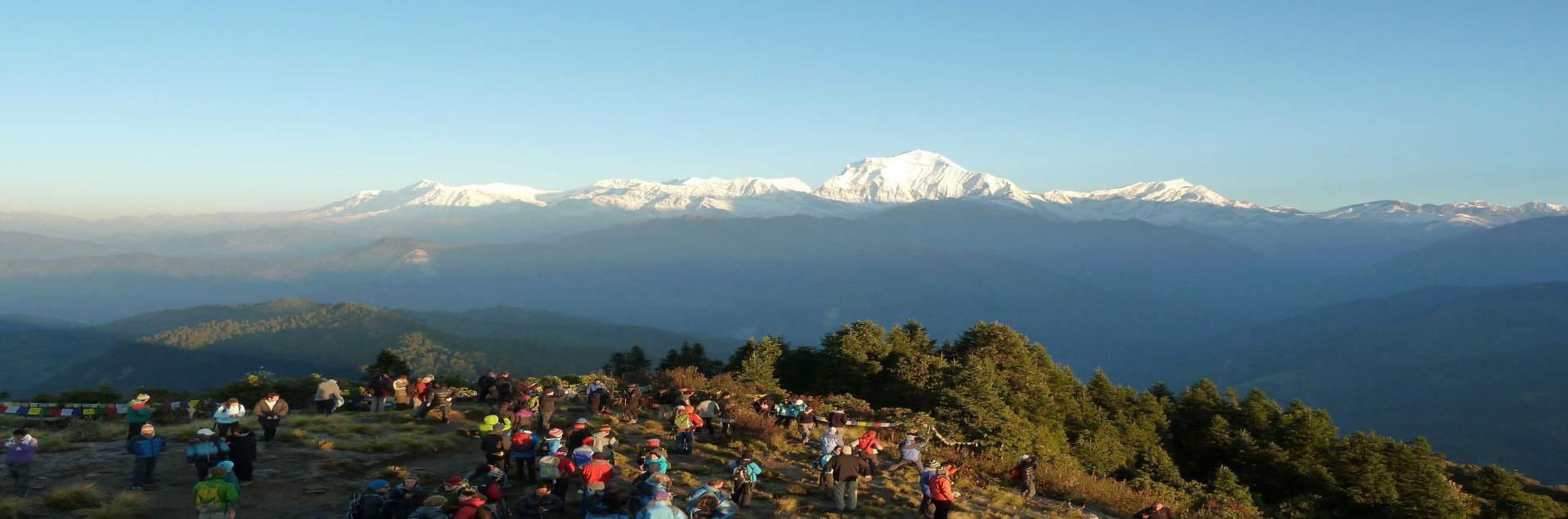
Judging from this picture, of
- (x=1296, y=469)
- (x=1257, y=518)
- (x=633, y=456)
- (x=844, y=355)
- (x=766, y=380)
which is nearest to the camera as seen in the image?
(x=633, y=456)

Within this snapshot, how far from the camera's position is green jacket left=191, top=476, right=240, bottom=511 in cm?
1258

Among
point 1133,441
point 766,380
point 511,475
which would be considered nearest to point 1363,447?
point 1133,441

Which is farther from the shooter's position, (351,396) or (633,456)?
(351,396)

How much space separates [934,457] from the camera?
2122 cm

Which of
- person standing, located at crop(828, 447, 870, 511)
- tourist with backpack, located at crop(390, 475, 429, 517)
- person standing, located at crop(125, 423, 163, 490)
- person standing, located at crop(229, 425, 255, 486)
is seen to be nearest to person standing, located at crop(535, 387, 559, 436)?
person standing, located at crop(229, 425, 255, 486)

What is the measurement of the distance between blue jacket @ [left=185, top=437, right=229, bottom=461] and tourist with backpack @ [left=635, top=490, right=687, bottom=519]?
1019 cm

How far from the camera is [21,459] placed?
15.0 meters

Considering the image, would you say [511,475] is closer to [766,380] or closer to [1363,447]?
[766,380]

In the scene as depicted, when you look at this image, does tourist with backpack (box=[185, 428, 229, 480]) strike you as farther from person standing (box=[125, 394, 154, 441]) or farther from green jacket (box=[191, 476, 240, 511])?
person standing (box=[125, 394, 154, 441])

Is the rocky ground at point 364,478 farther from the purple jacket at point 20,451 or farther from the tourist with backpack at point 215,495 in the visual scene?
the tourist with backpack at point 215,495

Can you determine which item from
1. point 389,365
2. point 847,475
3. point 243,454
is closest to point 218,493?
point 243,454

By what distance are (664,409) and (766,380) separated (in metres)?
8.73

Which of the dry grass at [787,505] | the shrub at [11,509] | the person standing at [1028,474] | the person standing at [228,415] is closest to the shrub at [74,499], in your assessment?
the shrub at [11,509]

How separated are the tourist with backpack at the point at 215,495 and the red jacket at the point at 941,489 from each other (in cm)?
1271
